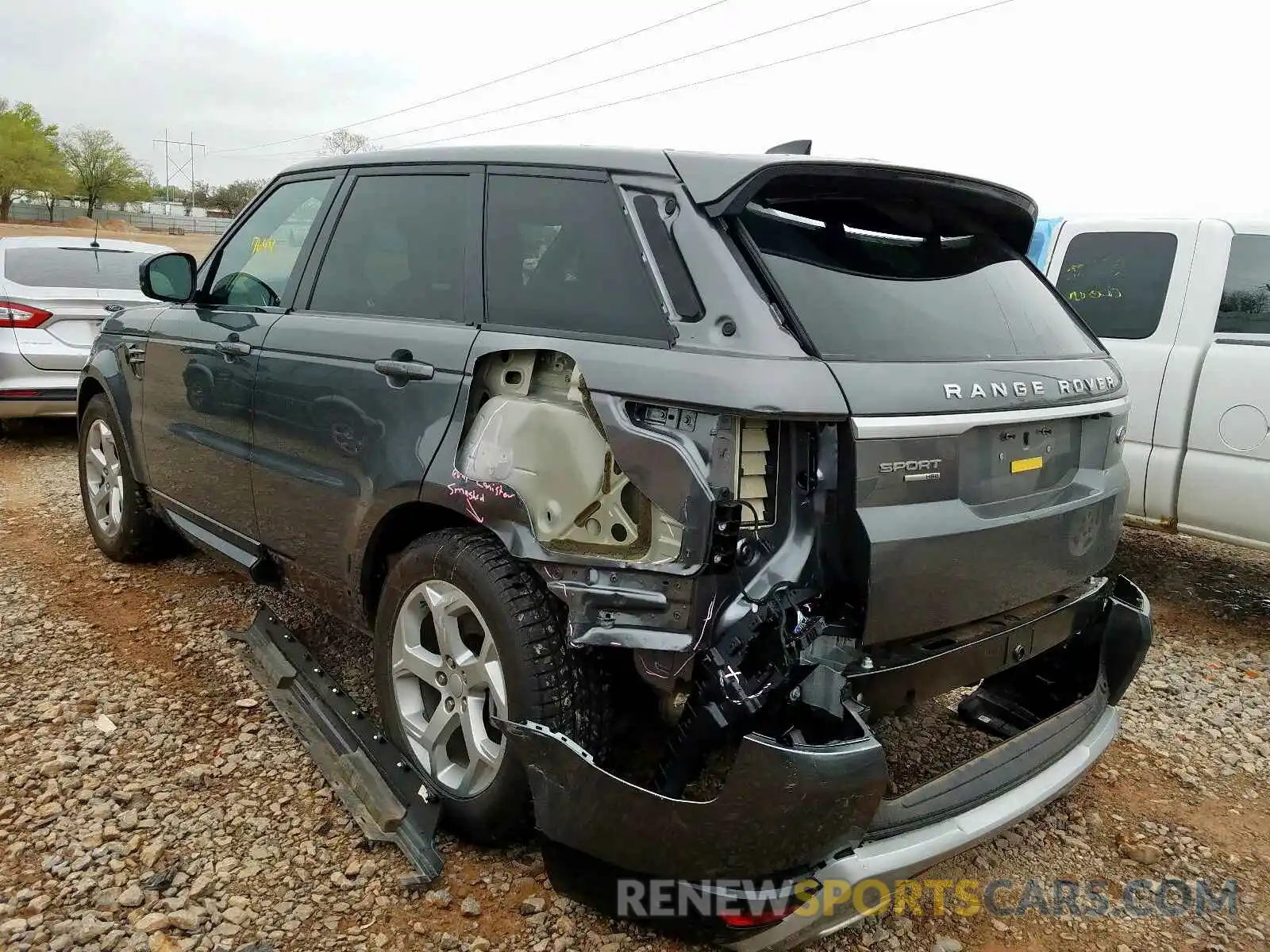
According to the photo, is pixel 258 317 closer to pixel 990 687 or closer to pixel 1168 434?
pixel 990 687

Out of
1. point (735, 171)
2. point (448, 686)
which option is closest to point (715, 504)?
point (735, 171)

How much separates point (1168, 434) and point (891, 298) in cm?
336

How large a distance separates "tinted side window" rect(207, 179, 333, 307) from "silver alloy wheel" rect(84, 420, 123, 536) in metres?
1.32

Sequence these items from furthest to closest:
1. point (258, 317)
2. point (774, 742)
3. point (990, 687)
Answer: point (258, 317)
point (990, 687)
point (774, 742)

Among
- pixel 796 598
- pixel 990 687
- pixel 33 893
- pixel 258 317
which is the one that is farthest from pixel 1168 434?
pixel 33 893

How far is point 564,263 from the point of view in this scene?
2447mm

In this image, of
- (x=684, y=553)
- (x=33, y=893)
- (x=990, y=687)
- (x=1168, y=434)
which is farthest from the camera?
(x=1168, y=434)

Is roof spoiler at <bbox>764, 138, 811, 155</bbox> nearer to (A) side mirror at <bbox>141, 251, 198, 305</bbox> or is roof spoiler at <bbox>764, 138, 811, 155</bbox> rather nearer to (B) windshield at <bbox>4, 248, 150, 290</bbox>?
(A) side mirror at <bbox>141, 251, 198, 305</bbox>

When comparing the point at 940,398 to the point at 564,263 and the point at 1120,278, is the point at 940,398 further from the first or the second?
the point at 1120,278

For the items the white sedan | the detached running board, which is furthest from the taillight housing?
the detached running board

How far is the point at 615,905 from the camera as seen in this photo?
217 cm

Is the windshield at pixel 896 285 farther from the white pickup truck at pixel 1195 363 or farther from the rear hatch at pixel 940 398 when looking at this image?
the white pickup truck at pixel 1195 363

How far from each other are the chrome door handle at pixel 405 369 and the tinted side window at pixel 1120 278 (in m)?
3.85

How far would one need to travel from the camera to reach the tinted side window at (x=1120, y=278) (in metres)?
5.07
